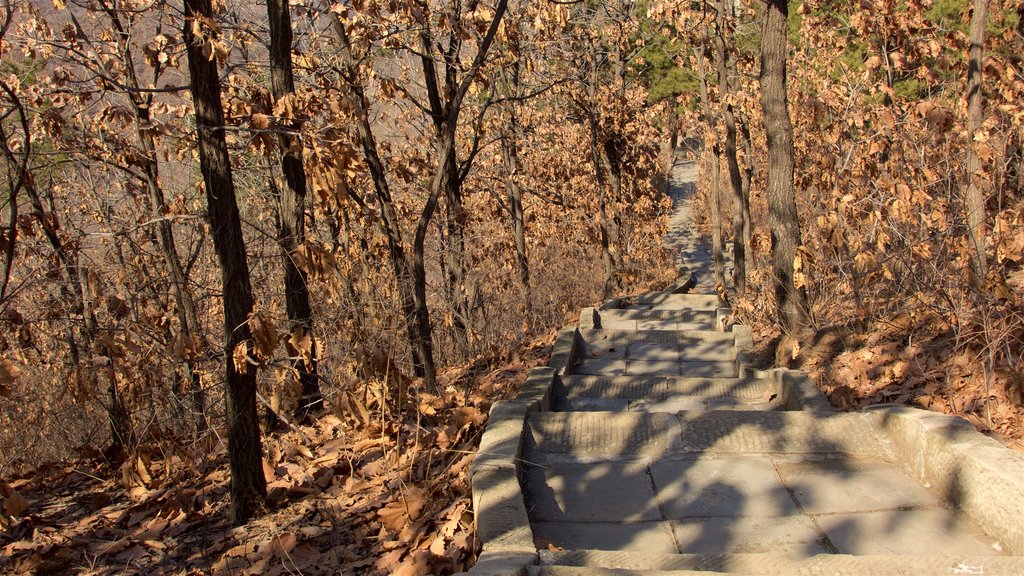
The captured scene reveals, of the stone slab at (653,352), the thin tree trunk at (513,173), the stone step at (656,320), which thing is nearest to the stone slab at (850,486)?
the stone slab at (653,352)

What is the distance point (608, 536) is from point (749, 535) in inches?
27.1

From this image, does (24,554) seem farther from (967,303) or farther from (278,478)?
(967,303)

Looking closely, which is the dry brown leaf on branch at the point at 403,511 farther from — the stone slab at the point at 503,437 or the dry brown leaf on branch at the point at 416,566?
the dry brown leaf on branch at the point at 416,566

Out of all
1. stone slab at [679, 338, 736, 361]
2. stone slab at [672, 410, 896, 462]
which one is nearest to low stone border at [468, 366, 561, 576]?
stone slab at [672, 410, 896, 462]

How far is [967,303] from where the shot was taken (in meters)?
5.95

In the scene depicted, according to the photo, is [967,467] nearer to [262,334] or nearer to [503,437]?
[503,437]

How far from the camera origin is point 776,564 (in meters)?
3.12

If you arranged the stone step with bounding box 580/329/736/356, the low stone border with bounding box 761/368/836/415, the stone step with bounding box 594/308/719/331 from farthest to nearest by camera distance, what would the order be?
the stone step with bounding box 594/308/719/331
the stone step with bounding box 580/329/736/356
the low stone border with bounding box 761/368/836/415

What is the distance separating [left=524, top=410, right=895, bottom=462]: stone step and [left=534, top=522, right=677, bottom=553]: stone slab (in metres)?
0.77

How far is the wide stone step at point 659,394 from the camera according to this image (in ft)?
22.4

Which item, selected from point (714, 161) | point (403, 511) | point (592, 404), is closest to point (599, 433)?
point (403, 511)

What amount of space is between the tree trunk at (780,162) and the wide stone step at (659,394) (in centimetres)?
168

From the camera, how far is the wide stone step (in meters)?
6.81

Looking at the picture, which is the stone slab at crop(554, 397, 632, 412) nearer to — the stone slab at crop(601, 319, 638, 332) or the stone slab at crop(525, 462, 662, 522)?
the stone slab at crop(525, 462, 662, 522)
